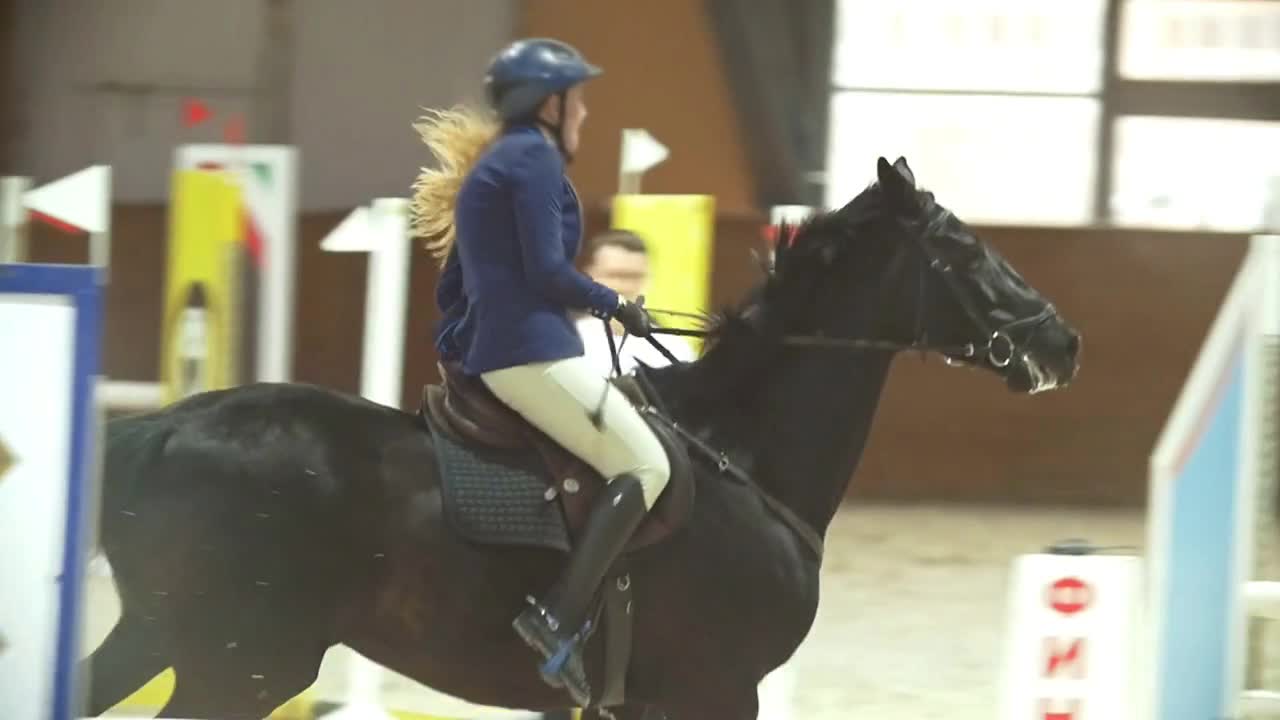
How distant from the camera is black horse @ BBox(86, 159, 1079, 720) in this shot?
10.1ft

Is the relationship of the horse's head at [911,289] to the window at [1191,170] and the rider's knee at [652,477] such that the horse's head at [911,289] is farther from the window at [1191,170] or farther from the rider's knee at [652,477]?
the window at [1191,170]

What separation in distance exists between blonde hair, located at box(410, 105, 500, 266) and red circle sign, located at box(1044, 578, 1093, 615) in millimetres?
1534

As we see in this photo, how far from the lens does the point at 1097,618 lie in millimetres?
3641

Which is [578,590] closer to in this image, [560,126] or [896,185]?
[560,126]

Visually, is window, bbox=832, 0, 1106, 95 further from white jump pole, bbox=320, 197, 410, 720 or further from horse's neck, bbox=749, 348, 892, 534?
horse's neck, bbox=749, 348, 892, 534

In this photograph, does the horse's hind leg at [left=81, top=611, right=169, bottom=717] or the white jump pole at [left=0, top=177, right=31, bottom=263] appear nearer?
the horse's hind leg at [left=81, top=611, right=169, bottom=717]

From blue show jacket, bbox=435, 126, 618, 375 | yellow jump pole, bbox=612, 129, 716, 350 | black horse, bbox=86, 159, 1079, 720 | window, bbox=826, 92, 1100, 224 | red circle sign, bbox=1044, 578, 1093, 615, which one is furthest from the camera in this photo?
window, bbox=826, 92, 1100, 224

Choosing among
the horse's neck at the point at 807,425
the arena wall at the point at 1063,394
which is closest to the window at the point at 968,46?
the arena wall at the point at 1063,394

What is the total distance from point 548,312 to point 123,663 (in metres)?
1.07

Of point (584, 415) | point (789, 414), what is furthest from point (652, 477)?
point (789, 414)

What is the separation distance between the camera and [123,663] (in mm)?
3148

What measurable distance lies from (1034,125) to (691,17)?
6.37 ft

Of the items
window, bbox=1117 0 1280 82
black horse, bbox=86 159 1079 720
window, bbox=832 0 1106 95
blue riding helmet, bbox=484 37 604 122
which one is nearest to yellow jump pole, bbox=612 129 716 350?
black horse, bbox=86 159 1079 720

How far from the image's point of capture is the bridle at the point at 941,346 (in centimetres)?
335
